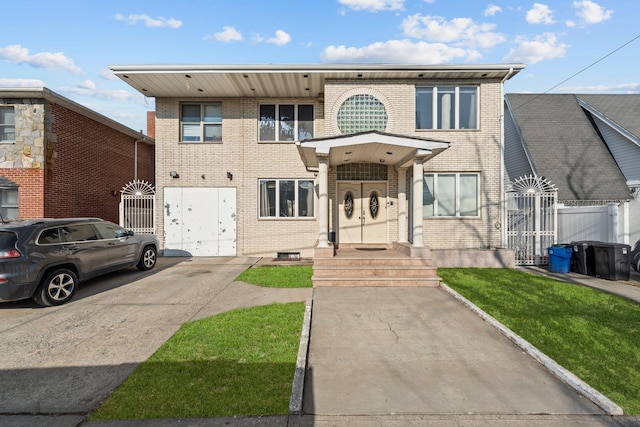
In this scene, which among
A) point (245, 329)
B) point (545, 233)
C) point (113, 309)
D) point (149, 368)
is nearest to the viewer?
point (149, 368)

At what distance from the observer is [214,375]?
3666 mm

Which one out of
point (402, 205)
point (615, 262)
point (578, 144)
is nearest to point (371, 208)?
point (402, 205)

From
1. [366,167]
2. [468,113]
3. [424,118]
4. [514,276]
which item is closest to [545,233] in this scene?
[514,276]

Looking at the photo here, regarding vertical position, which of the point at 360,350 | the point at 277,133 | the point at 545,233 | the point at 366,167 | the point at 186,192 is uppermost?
the point at 277,133

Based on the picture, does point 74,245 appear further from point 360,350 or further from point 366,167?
point 366,167

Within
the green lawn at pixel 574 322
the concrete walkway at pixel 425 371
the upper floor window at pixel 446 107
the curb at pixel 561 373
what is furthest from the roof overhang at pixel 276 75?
the curb at pixel 561 373

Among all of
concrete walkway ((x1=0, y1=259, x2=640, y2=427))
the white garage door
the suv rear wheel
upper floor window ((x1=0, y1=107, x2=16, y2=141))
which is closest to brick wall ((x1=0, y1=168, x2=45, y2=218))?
upper floor window ((x1=0, y1=107, x2=16, y2=141))

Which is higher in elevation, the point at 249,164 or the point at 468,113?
the point at 468,113

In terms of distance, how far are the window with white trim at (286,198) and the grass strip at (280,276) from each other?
285 centimetres

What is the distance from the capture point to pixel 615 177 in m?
16.5

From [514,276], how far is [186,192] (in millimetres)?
11443

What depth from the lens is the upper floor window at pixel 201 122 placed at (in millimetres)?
12930

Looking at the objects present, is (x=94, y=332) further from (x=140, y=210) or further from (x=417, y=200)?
(x=140, y=210)

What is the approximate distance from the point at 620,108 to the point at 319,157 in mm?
19504
